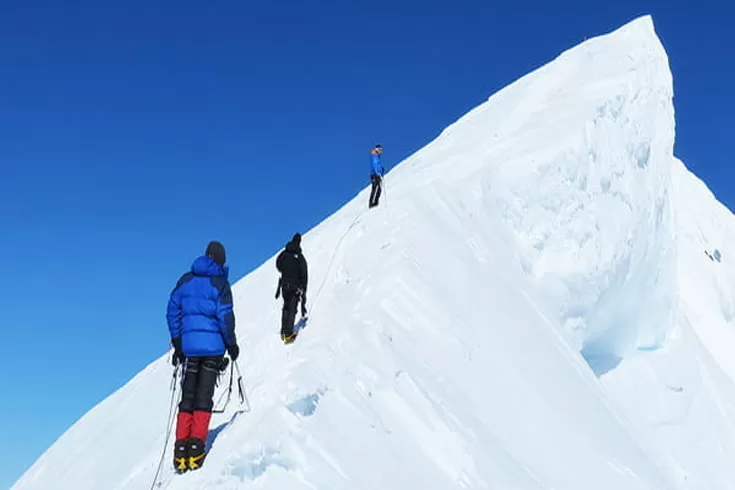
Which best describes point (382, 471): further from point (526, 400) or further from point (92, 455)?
point (92, 455)

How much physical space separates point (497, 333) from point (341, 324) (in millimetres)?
2868

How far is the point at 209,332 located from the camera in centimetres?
657

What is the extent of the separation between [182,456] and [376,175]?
352 inches

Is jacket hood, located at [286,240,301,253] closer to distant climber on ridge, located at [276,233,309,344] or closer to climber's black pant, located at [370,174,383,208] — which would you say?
distant climber on ridge, located at [276,233,309,344]

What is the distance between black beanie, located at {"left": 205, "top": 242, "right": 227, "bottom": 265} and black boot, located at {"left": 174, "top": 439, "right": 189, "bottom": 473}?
1684 mm

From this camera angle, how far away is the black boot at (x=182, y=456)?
641 cm

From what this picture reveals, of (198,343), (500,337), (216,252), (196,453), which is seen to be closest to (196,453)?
(196,453)

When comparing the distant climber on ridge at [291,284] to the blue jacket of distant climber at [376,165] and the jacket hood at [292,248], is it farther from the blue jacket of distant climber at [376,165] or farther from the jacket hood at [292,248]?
the blue jacket of distant climber at [376,165]

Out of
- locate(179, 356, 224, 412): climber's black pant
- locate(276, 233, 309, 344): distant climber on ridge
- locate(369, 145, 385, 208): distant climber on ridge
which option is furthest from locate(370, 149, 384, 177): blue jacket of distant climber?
locate(179, 356, 224, 412): climber's black pant

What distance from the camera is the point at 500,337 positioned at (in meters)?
10.5

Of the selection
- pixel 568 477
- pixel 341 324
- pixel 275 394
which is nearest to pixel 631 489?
pixel 568 477

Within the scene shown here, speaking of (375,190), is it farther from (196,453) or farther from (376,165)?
(196,453)

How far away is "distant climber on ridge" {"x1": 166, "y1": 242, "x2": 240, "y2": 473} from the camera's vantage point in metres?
6.43

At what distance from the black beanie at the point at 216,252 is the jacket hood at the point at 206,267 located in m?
0.04
